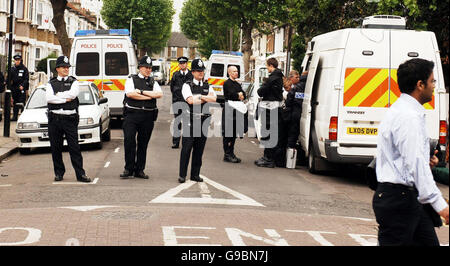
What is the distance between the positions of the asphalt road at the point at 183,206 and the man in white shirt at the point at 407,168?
40cm

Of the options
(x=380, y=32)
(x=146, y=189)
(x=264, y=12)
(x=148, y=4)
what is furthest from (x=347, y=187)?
(x=148, y=4)

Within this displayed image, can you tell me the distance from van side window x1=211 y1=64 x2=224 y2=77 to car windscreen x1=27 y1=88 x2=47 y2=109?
1762cm

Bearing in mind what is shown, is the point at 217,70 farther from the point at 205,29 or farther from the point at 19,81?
the point at 205,29

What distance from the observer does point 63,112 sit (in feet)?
36.0

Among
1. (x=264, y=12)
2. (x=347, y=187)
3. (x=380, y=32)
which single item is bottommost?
(x=347, y=187)

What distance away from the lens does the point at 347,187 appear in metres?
11.9

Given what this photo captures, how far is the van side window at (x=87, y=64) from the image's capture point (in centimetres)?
2083

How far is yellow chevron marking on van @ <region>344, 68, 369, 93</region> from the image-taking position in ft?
38.3

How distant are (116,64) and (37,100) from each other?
5068 mm

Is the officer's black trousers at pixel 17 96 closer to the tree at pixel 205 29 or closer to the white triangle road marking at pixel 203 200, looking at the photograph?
the white triangle road marking at pixel 203 200

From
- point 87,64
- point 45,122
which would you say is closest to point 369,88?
point 45,122

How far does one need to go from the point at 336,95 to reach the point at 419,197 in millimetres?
7508

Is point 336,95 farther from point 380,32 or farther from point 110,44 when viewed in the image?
point 110,44

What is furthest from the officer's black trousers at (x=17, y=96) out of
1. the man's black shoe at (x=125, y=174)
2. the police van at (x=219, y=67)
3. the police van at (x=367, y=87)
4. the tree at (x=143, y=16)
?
the tree at (x=143, y=16)
